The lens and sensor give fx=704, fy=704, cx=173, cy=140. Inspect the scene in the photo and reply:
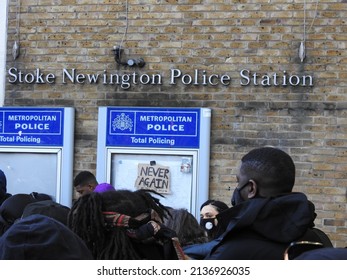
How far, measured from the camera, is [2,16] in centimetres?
920

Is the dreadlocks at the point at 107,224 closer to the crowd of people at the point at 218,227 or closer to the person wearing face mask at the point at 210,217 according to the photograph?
the crowd of people at the point at 218,227

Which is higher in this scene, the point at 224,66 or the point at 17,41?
the point at 17,41

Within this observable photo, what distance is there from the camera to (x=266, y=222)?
2855 millimetres

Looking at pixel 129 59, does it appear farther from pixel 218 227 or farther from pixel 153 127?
pixel 218 227

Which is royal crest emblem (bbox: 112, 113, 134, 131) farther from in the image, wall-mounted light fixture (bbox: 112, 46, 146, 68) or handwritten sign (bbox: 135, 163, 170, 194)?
wall-mounted light fixture (bbox: 112, 46, 146, 68)

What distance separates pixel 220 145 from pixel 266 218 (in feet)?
18.6

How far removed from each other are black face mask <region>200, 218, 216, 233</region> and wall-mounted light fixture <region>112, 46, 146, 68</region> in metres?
3.63

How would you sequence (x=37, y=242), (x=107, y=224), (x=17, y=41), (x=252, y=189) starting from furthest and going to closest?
(x=17, y=41), (x=107, y=224), (x=252, y=189), (x=37, y=242)

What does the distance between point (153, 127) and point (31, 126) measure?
63.1 inches

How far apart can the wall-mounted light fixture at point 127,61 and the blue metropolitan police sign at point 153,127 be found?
561 mm

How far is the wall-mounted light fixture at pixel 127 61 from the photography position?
344 inches

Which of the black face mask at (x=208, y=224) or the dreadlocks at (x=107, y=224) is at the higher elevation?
the dreadlocks at (x=107, y=224)

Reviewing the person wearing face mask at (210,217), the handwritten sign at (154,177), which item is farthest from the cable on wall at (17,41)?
the person wearing face mask at (210,217)

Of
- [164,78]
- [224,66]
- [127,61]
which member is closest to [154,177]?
[164,78]
